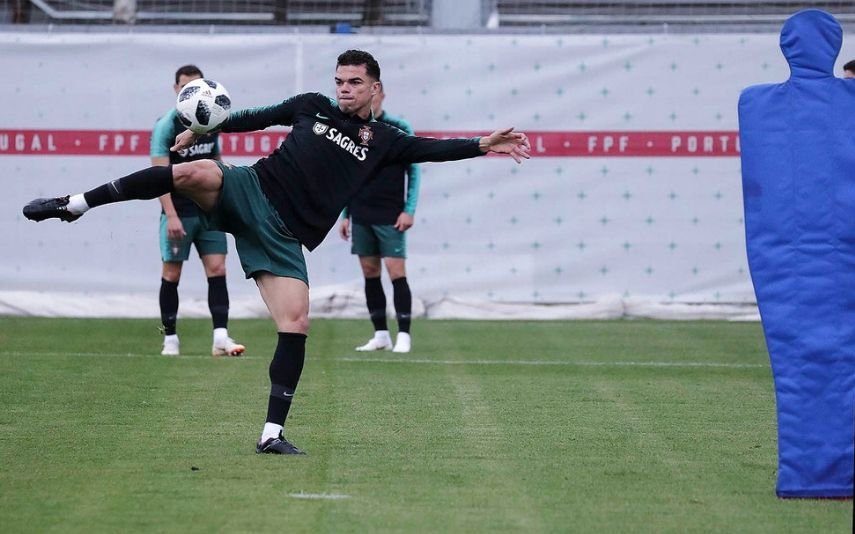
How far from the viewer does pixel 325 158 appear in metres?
6.16

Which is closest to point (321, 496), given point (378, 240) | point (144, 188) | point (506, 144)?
point (144, 188)

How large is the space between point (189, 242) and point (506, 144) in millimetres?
4483

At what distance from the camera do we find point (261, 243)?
6.00m

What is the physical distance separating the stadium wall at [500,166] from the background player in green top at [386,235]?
274cm

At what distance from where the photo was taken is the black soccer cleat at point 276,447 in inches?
229

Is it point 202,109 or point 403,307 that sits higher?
point 202,109

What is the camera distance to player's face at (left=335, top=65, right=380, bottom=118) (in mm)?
6172

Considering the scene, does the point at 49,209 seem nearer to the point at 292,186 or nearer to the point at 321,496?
the point at 292,186

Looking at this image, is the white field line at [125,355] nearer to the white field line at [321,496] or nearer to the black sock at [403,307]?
the black sock at [403,307]

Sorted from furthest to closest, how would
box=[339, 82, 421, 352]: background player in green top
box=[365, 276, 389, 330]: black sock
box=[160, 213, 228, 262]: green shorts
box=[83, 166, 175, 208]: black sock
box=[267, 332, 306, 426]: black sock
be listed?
1. box=[365, 276, 389, 330]: black sock
2. box=[339, 82, 421, 352]: background player in green top
3. box=[160, 213, 228, 262]: green shorts
4. box=[267, 332, 306, 426]: black sock
5. box=[83, 166, 175, 208]: black sock

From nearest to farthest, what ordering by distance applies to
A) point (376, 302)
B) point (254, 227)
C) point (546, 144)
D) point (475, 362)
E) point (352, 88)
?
point (254, 227), point (352, 88), point (475, 362), point (376, 302), point (546, 144)

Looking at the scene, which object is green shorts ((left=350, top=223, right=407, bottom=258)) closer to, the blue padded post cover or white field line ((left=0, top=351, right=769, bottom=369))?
white field line ((left=0, top=351, right=769, bottom=369))

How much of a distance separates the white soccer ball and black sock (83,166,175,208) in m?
0.65

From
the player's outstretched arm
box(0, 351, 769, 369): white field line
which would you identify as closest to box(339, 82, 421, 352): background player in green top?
box(0, 351, 769, 369): white field line
